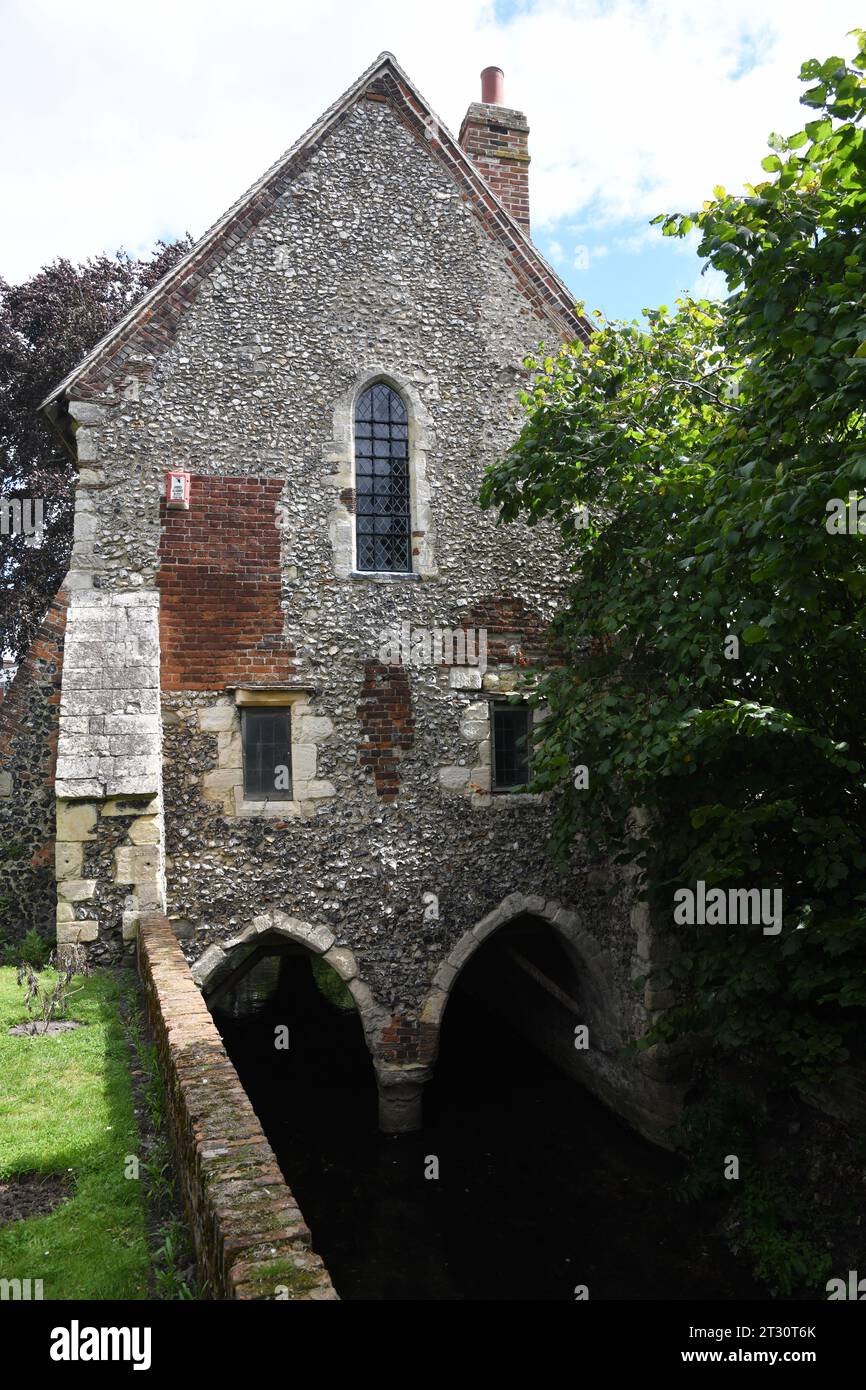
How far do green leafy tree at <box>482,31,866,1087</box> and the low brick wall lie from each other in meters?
3.76

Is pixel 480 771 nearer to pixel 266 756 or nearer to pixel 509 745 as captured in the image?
pixel 509 745

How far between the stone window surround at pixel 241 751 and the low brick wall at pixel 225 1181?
146 inches

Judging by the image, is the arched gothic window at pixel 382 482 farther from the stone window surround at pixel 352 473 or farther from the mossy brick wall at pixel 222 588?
the mossy brick wall at pixel 222 588

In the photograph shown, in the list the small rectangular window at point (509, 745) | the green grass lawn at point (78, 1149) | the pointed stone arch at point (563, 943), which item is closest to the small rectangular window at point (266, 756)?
the small rectangular window at point (509, 745)

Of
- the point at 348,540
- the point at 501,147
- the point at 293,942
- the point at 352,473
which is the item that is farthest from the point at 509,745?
the point at 501,147

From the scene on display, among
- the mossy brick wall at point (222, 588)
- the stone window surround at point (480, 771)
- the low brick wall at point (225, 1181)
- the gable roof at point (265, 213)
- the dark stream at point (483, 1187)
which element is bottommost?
the dark stream at point (483, 1187)

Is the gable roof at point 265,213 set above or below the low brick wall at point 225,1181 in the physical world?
above

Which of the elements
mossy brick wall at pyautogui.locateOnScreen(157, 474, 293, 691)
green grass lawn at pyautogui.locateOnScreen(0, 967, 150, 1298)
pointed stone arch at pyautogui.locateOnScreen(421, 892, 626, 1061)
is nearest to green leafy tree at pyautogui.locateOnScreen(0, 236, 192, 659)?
mossy brick wall at pyautogui.locateOnScreen(157, 474, 293, 691)

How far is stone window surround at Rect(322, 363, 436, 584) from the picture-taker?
10289mm

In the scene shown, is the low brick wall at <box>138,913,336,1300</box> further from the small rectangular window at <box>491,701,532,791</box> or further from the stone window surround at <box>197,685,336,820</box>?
the small rectangular window at <box>491,701,532,791</box>

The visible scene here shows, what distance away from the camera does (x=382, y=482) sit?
35.1 ft

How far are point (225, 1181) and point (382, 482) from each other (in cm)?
818

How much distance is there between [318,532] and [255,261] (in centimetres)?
308

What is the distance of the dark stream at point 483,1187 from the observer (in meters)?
7.88
